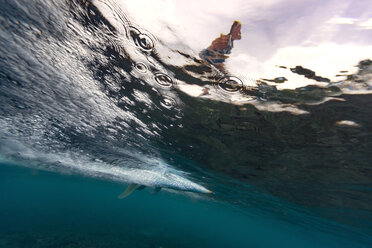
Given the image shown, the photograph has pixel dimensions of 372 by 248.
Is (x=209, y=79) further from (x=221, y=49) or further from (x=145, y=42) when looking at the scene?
(x=145, y=42)

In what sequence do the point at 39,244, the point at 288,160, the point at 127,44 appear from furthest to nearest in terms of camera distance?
the point at 39,244 → the point at 288,160 → the point at 127,44

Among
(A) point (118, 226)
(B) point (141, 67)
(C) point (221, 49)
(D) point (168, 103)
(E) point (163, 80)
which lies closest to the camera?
(C) point (221, 49)

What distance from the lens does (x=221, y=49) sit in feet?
15.3

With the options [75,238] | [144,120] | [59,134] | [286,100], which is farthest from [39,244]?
[286,100]

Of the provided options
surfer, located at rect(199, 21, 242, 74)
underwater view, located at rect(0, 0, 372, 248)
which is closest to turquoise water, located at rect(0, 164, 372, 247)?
underwater view, located at rect(0, 0, 372, 248)

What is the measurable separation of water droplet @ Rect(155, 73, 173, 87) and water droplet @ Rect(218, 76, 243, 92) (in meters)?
1.62

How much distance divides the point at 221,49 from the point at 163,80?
7.30ft

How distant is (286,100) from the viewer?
5844 mm

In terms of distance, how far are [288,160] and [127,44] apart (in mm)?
8990

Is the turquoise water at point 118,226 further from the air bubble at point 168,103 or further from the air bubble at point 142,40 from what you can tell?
the air bubble at point 142,40

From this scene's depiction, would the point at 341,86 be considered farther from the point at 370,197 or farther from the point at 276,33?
the point at 370,197

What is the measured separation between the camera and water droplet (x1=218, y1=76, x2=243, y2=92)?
5445 mm

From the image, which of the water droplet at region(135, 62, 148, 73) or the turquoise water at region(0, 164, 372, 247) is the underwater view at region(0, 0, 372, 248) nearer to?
the water droplet at region(135, 62, 148, 73)

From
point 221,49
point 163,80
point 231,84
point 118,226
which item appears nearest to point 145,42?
point 163,80
